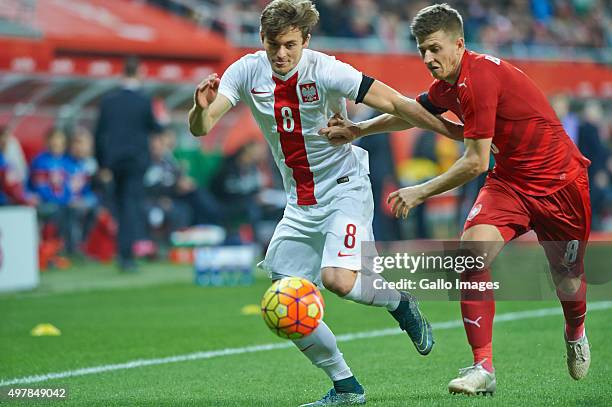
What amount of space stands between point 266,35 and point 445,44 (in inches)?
37.6

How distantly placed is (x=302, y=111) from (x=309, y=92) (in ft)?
0.39

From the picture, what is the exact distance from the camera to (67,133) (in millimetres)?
17578

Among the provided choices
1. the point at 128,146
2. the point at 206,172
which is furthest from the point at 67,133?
the point at 128,146

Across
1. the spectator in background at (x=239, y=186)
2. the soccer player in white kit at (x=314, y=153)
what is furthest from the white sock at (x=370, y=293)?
the spectator in background at (x=239, y=186)

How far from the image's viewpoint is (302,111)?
618 centimetres

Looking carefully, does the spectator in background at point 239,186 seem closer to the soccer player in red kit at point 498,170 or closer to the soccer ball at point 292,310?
the soccer player in red kit at point 498,170

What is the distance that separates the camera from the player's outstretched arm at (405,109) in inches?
235

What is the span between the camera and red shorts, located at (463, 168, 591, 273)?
6211mm

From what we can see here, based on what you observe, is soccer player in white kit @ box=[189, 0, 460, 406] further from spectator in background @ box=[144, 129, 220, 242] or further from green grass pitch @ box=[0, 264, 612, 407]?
spectator in background @ box=[144, 129, 220, 242]

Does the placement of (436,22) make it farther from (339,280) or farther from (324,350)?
(324,350)

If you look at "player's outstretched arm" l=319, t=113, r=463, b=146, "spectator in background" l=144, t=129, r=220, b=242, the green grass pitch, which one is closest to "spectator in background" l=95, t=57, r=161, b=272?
the green grass pitch

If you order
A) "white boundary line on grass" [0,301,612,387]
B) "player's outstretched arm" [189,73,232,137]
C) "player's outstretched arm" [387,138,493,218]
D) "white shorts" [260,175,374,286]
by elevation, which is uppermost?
"player's outstretched arm" [189,73,232,137]

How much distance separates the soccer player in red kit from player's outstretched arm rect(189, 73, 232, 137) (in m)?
0.61

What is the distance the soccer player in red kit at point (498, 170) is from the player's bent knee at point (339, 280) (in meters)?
0.47
